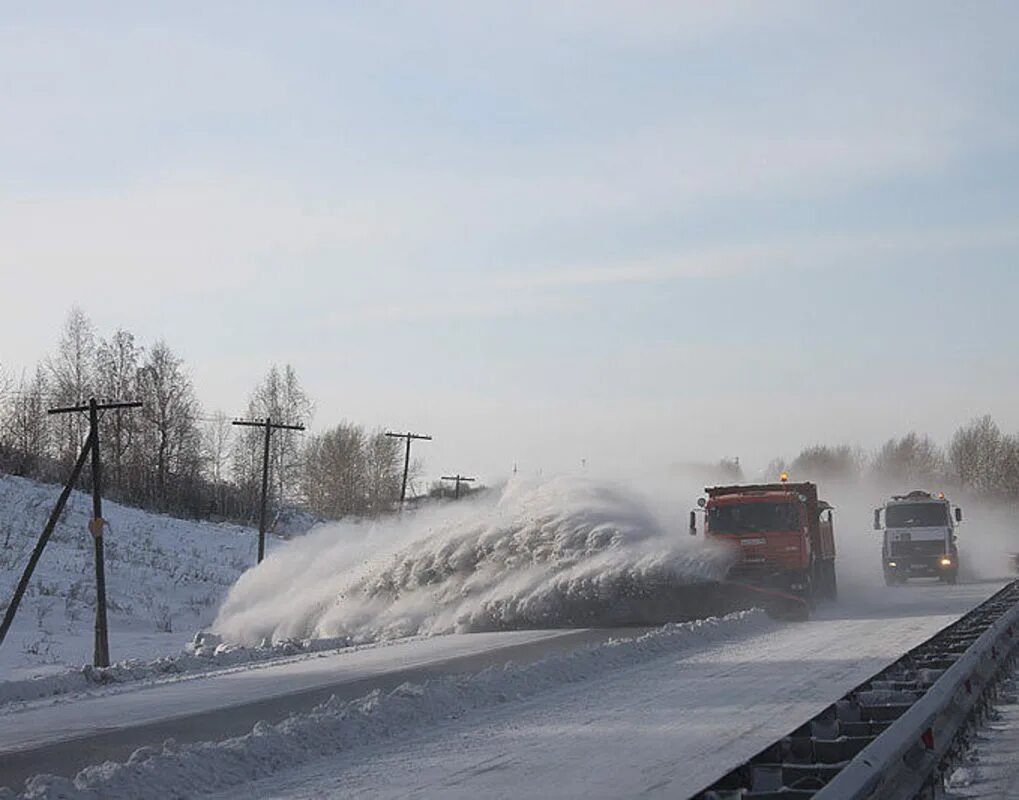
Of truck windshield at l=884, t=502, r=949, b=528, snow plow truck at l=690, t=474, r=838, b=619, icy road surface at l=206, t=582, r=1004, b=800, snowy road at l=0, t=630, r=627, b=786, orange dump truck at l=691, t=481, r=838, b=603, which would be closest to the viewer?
icy road surface at l=206, t=582, r=1004, b=800

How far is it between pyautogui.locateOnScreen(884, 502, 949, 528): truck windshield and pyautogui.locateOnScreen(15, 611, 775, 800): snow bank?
27.4m

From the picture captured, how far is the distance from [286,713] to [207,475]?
94.9m

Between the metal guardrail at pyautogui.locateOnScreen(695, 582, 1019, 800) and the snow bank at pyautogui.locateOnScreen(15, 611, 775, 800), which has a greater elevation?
the metal guardrail at pyautogui.locateOnScreen(695, 582, 1019, 800)

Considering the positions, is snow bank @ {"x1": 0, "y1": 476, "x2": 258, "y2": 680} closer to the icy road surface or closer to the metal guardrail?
the icy road surface

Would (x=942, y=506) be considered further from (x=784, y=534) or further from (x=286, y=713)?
(x=286, y=713)

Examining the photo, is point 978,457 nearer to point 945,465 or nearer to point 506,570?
point 945,465

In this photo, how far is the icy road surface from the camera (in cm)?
966

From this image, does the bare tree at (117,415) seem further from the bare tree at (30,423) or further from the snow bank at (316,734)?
the snow bank at (316,734)

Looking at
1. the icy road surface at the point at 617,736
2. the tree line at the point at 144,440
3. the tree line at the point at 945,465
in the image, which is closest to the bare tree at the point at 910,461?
the tree line at the point at 945,465

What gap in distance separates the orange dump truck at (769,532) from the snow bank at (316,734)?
9927 mm

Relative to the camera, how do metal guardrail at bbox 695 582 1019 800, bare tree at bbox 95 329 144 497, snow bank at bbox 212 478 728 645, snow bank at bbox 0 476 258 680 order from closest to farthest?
metal guardrail at bbox 695 582 1019 800
snow bank at bbox 212 478 728 645
snow bank at bbox 0 476 258 680
bare tree at bbox 95 329 144 497

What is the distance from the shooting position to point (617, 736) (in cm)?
1177

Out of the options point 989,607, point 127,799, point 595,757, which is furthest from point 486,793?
point 989,607

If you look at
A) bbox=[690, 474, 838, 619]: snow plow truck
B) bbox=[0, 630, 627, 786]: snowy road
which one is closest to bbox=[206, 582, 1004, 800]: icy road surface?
bbox=[0, 630, 627, 786]: snowy road
